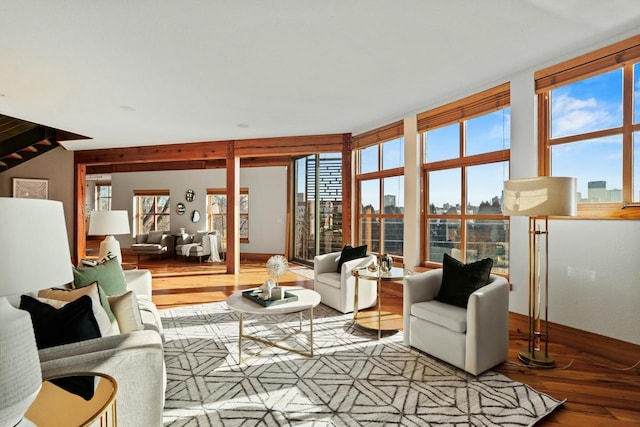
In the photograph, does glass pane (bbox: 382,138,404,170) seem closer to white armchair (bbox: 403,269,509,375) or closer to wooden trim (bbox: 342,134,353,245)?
wooden trim (bbox: 342,134,353,245)

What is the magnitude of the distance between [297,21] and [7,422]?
256cm

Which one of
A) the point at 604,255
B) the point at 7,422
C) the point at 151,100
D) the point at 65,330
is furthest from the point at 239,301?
the point at 604,255

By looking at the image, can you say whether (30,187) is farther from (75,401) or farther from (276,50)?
(75,401)

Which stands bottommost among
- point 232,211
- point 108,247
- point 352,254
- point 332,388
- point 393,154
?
point 332,388

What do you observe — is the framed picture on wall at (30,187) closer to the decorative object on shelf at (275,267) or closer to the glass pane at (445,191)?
the decorative object on shelf at (275,267)

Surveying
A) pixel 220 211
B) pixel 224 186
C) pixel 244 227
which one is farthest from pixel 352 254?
pixel 220 211

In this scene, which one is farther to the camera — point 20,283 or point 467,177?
point 467,177

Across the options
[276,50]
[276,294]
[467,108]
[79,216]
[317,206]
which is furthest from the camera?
[79,216]

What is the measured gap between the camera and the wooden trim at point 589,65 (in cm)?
277

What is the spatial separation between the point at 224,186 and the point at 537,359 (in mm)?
8023

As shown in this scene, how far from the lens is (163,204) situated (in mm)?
10141

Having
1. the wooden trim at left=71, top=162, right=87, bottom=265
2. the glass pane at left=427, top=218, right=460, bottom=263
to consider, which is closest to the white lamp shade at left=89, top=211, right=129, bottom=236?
the glass pane at left=427, top=218, right=460, bottom=263

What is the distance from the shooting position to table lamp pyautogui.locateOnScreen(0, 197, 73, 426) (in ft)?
2.96

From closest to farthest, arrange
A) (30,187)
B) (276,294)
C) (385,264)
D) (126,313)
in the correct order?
(126,313) < (276,294) < (385,264) < (30,187)
